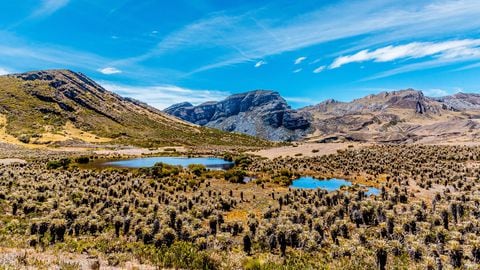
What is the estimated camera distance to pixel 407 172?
60031 mm

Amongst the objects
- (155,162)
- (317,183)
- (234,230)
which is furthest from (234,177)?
(155,162)

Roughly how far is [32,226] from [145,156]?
96.0 metres

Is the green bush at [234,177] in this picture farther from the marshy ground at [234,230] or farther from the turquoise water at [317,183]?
the turquoise water at [317,183]

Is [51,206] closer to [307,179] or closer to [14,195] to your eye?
[14,195]

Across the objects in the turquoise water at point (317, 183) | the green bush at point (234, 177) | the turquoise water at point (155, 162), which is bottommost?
the turquoise water at point (317, 183)

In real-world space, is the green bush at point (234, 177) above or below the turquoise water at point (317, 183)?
above

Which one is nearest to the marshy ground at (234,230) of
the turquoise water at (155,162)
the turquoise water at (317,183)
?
the turquoise water at (317,183)

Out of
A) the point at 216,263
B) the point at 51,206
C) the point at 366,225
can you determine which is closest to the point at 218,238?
the point at 216,263

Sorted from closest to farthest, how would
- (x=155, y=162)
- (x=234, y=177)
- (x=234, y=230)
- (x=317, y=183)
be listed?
(x=234, y=230)
(x=317, y=183)
(x=234, y=177)
(x=155, y=162)

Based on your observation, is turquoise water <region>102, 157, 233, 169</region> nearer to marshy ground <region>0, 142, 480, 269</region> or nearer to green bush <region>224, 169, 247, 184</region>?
green bush <region>224, 169, 247, 184</region>

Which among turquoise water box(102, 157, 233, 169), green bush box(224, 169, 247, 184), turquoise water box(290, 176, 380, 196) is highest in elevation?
turquoise water box(102, 157, 233, 169)

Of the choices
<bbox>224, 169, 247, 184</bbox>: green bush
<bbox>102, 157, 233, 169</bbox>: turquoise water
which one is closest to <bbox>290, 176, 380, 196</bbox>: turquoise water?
<bbox>224, 169, 247, 184</bbox>: green bush

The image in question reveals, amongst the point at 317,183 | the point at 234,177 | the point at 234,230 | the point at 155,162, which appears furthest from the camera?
the point at 155,162

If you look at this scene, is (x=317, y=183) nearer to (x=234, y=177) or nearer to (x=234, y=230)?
(x=234, y=177)
